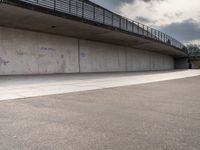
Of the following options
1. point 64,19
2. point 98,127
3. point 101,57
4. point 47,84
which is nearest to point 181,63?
point 101,57

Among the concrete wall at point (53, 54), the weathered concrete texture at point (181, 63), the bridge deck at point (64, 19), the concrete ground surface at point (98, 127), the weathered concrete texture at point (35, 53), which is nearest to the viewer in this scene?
the concrete ground surface at point (98, 127)

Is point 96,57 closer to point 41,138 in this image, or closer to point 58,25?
point 58,25

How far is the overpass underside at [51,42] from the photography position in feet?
49.5

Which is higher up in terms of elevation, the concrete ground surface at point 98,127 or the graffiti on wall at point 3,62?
the graffiti on wall at point 3,62

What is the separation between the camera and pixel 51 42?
2086cm

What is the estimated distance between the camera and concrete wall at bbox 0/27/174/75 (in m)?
17.5

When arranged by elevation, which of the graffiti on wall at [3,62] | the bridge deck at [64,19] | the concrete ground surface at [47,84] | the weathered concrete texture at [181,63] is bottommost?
the concrete ground surface at [47,84]

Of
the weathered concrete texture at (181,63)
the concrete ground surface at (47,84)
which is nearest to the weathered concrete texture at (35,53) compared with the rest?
the concrete ground surface at (47,84)

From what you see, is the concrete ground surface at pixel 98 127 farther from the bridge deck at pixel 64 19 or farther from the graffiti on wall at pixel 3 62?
the graffiti on wall at pixel 3 62

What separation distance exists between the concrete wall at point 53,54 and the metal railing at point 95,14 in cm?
407

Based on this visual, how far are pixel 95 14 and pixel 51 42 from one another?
574 centimetres

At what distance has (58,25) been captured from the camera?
58.5 ft

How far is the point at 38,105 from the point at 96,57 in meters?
20.8

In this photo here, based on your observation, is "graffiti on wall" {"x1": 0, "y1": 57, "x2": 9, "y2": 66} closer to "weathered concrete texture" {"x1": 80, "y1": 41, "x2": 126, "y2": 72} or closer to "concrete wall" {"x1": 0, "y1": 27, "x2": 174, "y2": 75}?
"concrete wall" {"x1": 0, "y1": 27, "x2": 174, "y2": 75}
